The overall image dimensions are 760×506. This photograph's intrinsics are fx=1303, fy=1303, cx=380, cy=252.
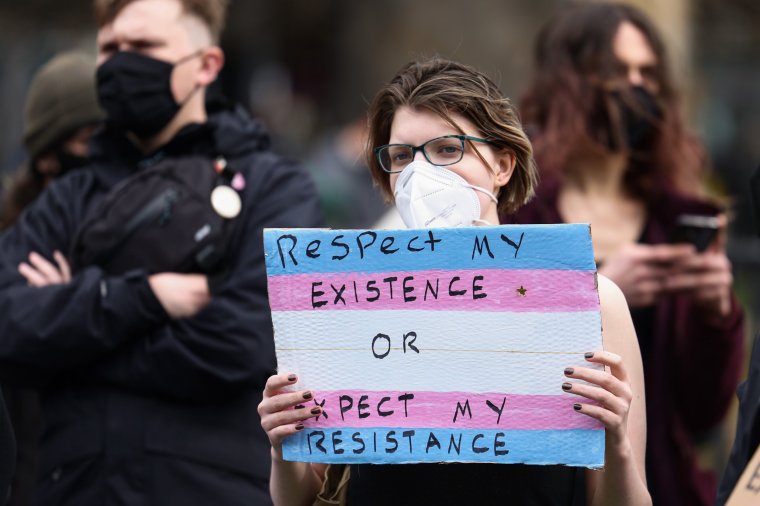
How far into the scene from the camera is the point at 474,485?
280 centimetres

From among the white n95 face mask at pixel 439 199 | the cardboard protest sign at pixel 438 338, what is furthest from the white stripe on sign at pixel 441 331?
the white n95 face mask at pixel 439 199

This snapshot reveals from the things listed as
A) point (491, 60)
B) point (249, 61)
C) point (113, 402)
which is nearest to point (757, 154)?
point (491, 60)

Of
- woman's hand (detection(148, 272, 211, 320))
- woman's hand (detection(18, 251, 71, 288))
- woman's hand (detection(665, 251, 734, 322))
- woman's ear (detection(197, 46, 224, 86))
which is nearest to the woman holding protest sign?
woman's hand (detection(148, 272, 211, 320))

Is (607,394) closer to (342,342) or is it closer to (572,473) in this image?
(572,473)

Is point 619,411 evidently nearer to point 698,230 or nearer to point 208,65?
point 698,230

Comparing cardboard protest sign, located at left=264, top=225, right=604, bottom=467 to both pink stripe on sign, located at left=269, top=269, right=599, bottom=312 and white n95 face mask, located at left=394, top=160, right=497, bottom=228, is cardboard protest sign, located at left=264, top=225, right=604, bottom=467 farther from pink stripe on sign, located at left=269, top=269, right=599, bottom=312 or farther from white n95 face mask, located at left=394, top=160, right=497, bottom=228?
white n95 face mask, located at left=394, top=160, right=497, bottom=228

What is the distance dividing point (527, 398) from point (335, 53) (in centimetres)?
1579

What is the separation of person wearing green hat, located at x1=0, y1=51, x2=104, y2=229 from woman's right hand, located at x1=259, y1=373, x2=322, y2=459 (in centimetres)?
243

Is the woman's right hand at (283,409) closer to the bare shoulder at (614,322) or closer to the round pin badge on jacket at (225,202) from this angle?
the bare shoulder at (614,322)

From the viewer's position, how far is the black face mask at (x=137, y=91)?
4.16m

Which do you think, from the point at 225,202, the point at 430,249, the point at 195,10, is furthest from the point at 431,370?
the point at 195,10

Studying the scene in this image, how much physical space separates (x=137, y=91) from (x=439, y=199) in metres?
1.66

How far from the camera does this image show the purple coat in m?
4.36

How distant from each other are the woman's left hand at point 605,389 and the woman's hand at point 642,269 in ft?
5.44
